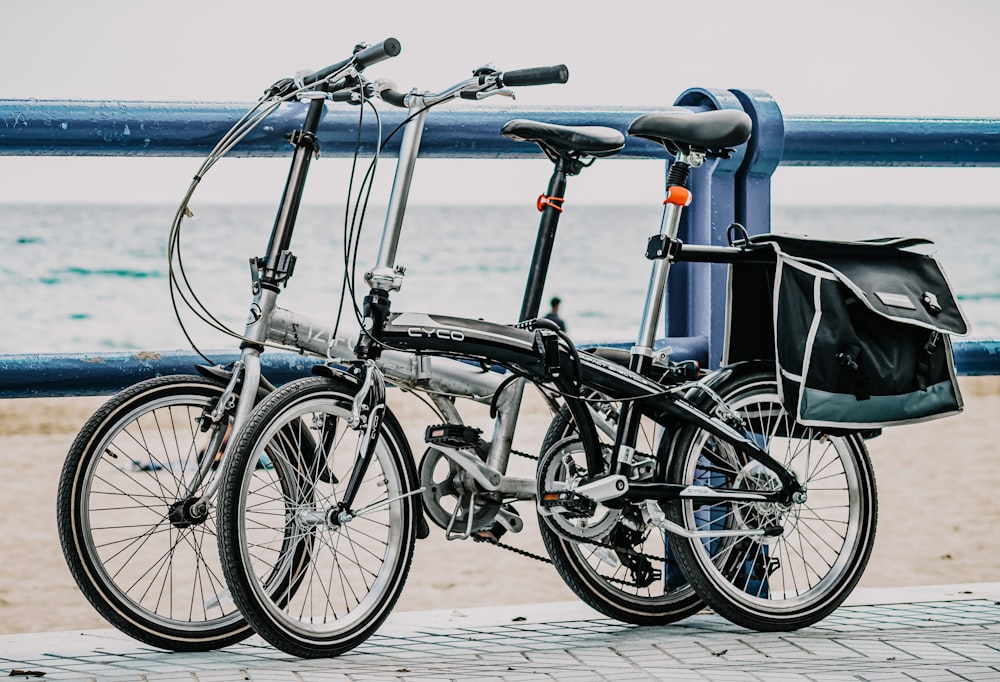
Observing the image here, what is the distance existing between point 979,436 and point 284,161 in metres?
9.48

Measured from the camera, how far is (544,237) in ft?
10.7

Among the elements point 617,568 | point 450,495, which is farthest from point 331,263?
point 450,495

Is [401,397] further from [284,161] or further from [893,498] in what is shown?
[284,161]

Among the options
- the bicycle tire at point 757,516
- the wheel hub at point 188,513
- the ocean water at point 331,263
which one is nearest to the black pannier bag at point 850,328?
the bicycle tire at point 757,516

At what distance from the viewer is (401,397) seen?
1644 cm

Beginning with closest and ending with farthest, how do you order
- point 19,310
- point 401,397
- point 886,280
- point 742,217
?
point 886,280 → point 742,217 → point 401,397 → point 19,310

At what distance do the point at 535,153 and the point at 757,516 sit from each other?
112cm

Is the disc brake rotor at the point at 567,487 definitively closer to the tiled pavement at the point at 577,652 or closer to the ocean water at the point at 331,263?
the tiled pavement at the point at 577,652

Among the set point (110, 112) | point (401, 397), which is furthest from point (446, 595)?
point (401, 397)

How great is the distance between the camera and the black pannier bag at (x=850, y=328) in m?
3.19

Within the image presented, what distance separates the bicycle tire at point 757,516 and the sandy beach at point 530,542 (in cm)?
159

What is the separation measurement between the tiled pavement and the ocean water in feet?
68.1

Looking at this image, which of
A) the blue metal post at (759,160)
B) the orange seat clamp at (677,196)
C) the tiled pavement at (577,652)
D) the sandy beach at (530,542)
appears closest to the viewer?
the tiled pavement at (577,652)

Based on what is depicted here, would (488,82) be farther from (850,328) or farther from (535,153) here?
(850,328)
